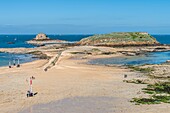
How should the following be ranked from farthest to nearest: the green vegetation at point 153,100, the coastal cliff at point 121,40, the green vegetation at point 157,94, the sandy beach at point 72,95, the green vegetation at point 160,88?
the coastal cliff at point 121,40 < the green vegetation at point 160,88 < the green vegetation at point 157,94 < the green vegetation at point 153,100 < the sandy beach at point 72,95

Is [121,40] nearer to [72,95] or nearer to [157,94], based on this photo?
[157,94]

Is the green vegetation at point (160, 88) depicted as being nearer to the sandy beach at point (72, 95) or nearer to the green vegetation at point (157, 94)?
the green vegetation at point (157, 94)

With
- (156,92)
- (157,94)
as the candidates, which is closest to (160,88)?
(156,92)

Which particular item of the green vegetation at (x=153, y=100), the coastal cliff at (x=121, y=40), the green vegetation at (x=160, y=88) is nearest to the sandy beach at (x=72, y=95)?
the green vegetation at (x=153, y=100)

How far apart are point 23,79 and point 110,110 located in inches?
531

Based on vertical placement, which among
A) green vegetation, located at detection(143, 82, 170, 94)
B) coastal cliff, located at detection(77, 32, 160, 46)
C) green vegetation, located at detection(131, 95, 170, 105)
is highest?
coastal cliff, located at detection(77, 32, 160, 46)

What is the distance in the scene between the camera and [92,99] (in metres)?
22.3

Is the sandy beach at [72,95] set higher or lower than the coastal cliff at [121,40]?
lower

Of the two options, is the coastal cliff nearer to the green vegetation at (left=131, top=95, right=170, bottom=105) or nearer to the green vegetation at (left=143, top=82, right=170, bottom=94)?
the green vegetation at (left=143, top=82, right=170, bottom=94)

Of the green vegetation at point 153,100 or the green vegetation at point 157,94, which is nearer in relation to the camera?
the green vegetation at point 153,100

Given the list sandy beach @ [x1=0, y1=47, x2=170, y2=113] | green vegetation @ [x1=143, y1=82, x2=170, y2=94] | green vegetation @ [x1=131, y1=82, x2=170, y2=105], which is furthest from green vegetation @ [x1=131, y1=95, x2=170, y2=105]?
green vegetation @ [x1=143, y1=82, x2=170, y2=94]

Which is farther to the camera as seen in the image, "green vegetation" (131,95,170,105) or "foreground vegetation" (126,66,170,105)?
"foreground vegetation" (126,66,170,105)

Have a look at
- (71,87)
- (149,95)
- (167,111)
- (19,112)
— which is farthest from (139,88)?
(19,112)

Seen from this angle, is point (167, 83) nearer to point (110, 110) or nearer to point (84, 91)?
point (84, 91)
